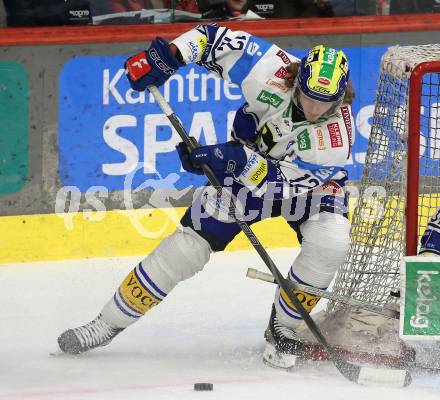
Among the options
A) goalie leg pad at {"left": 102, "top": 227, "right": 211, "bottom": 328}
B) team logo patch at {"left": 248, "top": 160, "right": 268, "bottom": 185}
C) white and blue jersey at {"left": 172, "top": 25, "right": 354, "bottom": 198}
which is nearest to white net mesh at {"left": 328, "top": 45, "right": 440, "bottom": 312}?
white and blue jersey at {"left": 172, "top": 25, "right": 354, "bottom": 198}

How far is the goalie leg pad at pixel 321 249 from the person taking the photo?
475cm

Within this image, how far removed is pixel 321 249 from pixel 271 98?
1.79ft

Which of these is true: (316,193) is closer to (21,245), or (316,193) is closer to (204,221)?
(204,221)

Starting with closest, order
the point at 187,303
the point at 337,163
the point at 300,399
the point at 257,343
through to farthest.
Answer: the point at 300,399
the point at 337,163
the point at 257,343
the point at 187,303

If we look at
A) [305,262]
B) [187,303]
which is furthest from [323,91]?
[187,303]

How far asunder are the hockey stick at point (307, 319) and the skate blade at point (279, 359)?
0.12 meters

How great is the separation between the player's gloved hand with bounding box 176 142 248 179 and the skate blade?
0.68 meters

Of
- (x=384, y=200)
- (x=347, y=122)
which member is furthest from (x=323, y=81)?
(x=384, y=200)

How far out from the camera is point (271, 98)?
4691 millimetres

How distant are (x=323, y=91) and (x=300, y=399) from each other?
1.00 m

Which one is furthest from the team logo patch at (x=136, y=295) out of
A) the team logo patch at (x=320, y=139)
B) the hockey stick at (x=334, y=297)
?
the team logo patch at (x=320, y=139)

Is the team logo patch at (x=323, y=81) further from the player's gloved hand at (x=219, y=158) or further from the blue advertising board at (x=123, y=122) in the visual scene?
the blue advertising board at (x=123, y=122)

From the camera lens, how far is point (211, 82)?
6227 mm

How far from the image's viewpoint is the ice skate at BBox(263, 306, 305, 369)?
4.86 meters
